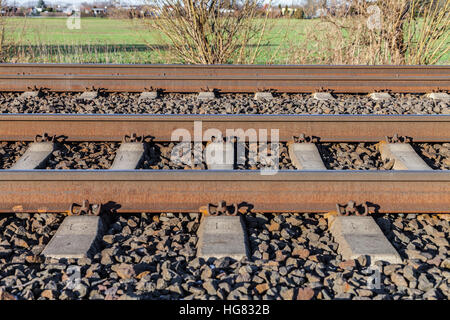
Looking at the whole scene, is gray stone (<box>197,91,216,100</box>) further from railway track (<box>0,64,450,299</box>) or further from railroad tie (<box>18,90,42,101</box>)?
railroad tie (<box>18,90,42,101</box>)

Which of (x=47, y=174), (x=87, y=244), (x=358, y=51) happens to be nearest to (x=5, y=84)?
(x=47, y=174)

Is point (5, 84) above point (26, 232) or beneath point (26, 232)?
above

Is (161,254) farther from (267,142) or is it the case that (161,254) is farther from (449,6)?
(449,6)

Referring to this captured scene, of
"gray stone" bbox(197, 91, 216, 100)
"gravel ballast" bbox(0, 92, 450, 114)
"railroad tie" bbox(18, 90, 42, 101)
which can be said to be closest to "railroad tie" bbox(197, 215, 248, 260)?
"gravel ballast" bbox(0, 92, 450, 114)

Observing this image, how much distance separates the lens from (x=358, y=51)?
32.6 feet

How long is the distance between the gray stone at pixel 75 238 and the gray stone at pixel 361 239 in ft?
5.52

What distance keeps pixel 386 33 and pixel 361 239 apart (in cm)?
810

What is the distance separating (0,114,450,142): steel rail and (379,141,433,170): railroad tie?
0.22m

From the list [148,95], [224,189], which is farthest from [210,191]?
[148,95]

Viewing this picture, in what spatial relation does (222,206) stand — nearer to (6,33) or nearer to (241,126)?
(241,126)

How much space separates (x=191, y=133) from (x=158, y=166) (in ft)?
2.29

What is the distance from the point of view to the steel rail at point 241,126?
480 centimetres

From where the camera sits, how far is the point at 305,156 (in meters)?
4.40

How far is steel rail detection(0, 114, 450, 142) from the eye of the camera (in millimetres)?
4801
